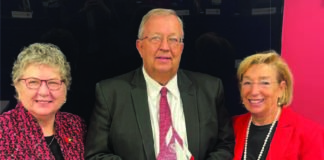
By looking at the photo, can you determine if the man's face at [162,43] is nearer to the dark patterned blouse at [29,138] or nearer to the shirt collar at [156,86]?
the shirt collar at [156,86]

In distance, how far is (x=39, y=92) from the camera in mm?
2084

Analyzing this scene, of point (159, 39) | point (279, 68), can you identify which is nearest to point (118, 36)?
point (159, 39)

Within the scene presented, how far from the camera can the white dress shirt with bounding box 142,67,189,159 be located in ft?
7.35

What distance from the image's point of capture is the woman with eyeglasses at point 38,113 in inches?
80.7

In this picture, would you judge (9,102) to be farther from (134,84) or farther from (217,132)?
(217,132)

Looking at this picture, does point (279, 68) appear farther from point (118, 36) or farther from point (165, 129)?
point (118, 36)

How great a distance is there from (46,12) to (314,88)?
1.97 m

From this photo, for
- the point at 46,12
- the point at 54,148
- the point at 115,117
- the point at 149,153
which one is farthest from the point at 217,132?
the point at 46,12

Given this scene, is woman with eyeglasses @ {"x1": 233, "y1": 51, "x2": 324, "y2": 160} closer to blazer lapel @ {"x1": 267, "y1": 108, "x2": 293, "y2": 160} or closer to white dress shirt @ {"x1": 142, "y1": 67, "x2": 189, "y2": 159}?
blazer lapel @ {"x1": 267, "y1": 108, "x2": 293, "y2": 160}

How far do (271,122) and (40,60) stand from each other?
4.35ft

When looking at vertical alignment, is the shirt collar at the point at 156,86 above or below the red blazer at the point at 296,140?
above

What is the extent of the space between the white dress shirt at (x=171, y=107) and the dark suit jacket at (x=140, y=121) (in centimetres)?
3

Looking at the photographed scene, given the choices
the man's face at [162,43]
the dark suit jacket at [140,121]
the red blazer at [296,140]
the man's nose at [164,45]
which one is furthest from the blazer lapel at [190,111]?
the red blazer at [296,140]

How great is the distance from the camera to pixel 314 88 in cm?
298
